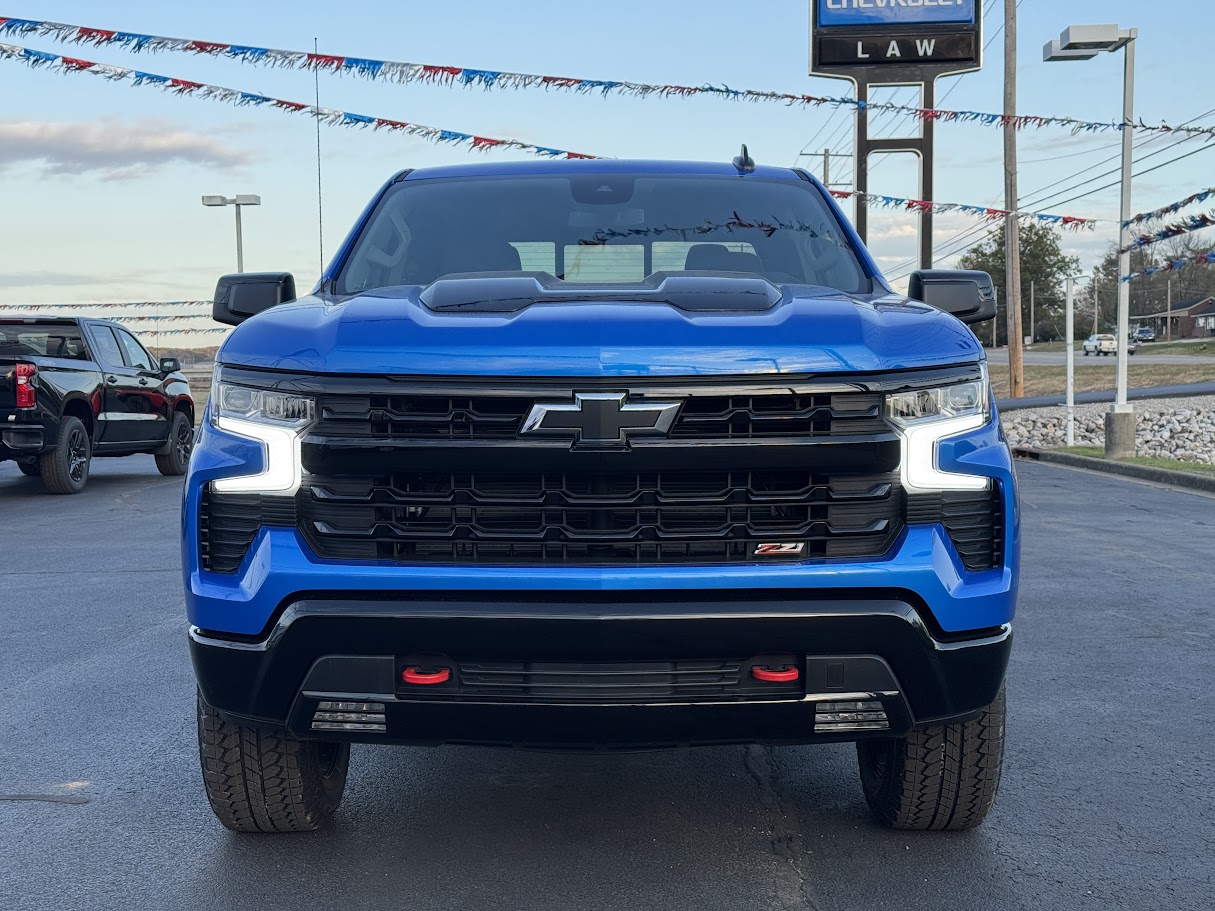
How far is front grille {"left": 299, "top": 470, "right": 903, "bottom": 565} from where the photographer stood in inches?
121

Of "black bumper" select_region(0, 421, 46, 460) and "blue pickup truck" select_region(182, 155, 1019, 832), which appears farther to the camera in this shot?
"black bumper" select_region(0, 421, 46, 460)

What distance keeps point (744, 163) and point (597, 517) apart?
2484 millimetres

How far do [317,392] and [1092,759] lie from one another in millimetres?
2899

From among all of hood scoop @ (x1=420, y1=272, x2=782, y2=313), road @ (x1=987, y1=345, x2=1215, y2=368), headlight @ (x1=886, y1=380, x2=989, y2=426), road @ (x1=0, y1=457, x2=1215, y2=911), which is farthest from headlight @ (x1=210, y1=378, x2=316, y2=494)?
road @ (x1=987, y1=345, x2=1215, y2=368)

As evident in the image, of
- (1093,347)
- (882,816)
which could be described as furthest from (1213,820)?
(1093,347)

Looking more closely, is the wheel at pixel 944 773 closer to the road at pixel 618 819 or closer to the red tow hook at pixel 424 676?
the road at pixel 618 819

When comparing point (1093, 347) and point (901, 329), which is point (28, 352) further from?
point (1093, 347)

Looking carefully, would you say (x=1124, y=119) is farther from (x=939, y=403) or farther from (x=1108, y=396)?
(x=939, y=403)

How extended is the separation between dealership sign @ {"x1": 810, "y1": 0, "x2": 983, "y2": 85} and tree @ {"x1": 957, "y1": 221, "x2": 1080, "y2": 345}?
74.6 metres

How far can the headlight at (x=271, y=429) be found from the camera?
312 cm

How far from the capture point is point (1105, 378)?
142ft

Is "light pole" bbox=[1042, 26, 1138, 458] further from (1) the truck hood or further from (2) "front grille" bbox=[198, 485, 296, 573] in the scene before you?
(2) "front grille" bbox=[198, 485, 296, 573]

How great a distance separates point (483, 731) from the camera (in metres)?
3.13

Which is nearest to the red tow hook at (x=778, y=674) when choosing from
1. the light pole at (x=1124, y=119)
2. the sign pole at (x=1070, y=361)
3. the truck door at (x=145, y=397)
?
the truck door at (x=145, y=397)
